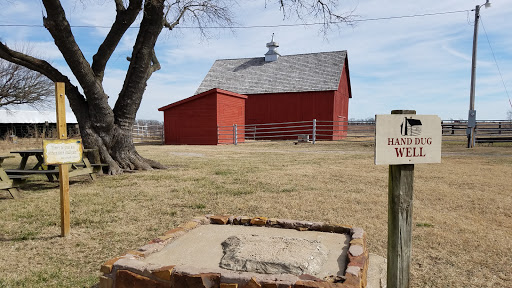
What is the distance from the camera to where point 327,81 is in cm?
2442

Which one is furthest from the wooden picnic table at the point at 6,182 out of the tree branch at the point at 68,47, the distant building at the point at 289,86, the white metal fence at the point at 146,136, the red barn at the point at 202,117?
the white metal fence at the point at 146,136

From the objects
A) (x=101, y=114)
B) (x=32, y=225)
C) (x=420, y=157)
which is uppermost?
(x=101, y=114)

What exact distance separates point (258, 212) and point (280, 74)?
22.2m

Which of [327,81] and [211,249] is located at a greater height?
[327,81]

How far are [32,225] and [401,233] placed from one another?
4.55 metres

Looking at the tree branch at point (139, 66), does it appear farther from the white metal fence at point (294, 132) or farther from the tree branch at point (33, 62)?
the white metal fence at point (294, 132)

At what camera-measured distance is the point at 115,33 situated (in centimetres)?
844

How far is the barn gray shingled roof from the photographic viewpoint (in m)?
24.9

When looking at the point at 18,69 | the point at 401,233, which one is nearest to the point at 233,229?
the point at 401,233

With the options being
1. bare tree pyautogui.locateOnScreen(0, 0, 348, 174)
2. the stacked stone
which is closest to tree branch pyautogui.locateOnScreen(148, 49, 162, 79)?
bare tree pyautogui.locateOnScreen(0, 0, 348, 174)

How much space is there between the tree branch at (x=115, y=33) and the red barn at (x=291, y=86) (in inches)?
617

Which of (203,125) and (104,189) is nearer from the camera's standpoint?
(104,189)

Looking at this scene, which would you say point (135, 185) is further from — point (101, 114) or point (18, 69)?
point (18, 69)

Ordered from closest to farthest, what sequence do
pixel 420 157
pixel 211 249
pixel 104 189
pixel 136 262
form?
pixel 420 157 < pixel 136 262 < pixel 211 249 < pixel 104 189
